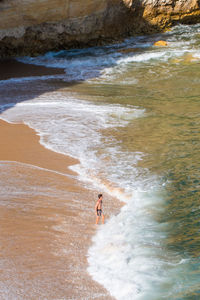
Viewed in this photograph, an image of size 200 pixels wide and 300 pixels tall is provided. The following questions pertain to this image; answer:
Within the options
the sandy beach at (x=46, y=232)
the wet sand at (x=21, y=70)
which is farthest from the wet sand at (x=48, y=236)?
the wet sand at (x=21, y=70)

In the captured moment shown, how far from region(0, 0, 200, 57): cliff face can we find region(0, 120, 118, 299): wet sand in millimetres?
11399

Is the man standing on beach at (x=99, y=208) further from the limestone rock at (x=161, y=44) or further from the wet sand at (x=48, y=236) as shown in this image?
the limestone rock at (x=161, y=44)

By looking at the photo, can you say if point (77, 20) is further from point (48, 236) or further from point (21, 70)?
point (48, 236)

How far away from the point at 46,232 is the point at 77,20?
1491cm

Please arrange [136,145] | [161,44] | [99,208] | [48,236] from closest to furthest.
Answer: [48,236]
[99,208]
[136,145]
[161,44]

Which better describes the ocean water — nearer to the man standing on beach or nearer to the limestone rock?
the man standing on beach

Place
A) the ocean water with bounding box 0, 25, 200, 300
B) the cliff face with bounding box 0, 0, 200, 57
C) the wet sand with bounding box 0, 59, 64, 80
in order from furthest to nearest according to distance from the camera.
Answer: the cliff face with bounding box 0, 0, 200, 57, the wet sand with bounding box 0, 59, 64, 80, the ocean water with bounding box 0, 25, 200, 300

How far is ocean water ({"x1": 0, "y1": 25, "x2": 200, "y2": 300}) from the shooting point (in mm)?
4816

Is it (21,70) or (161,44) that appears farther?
(161,44)

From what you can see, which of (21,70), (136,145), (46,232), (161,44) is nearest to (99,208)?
(46,232)

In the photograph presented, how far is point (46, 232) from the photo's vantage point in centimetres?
546

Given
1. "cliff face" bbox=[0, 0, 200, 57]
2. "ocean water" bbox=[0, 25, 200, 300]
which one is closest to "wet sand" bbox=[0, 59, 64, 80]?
"ocean water" bbox=[0, 25, 200, 300]

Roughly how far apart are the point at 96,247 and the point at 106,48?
15.3 m

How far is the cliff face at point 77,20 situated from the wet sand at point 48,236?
11.4 m
